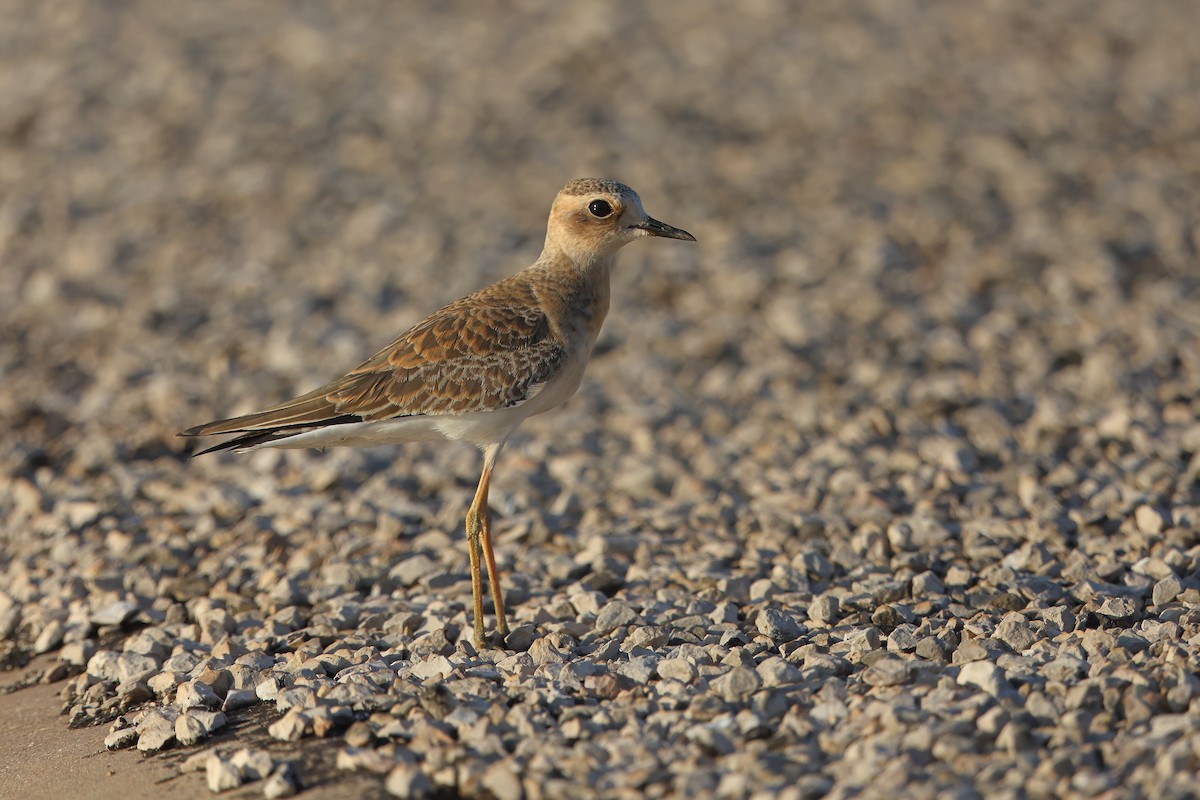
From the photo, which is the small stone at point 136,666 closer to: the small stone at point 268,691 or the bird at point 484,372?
the small stone at point 268,691

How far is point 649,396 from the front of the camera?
10.5 m

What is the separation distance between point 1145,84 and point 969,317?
21.2ft

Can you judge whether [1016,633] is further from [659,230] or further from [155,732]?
[155,732]

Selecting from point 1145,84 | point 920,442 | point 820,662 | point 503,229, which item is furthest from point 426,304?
point 1145,84

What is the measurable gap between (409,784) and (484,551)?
2050 millimetres

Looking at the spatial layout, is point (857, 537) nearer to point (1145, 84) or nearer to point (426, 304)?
point (426, 304)

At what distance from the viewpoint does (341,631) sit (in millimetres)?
7082

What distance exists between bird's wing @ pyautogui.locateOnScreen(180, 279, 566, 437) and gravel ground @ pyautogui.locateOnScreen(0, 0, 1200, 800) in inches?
43.9

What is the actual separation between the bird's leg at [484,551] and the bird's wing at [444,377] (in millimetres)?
381

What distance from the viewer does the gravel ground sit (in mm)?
5730

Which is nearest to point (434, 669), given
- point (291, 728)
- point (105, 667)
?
point (291, 728)

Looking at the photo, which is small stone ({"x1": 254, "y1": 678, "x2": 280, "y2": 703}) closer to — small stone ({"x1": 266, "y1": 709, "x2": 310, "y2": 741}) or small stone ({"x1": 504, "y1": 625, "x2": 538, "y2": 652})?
small stone ({"x1": 266, "y1": 709, "x2": 310, "y2": 741})

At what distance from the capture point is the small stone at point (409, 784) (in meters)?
5.31

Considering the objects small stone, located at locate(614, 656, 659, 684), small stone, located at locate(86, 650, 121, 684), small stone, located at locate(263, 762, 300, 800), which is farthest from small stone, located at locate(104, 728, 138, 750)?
small stone, located at locate(614, 656, 659, 684)
